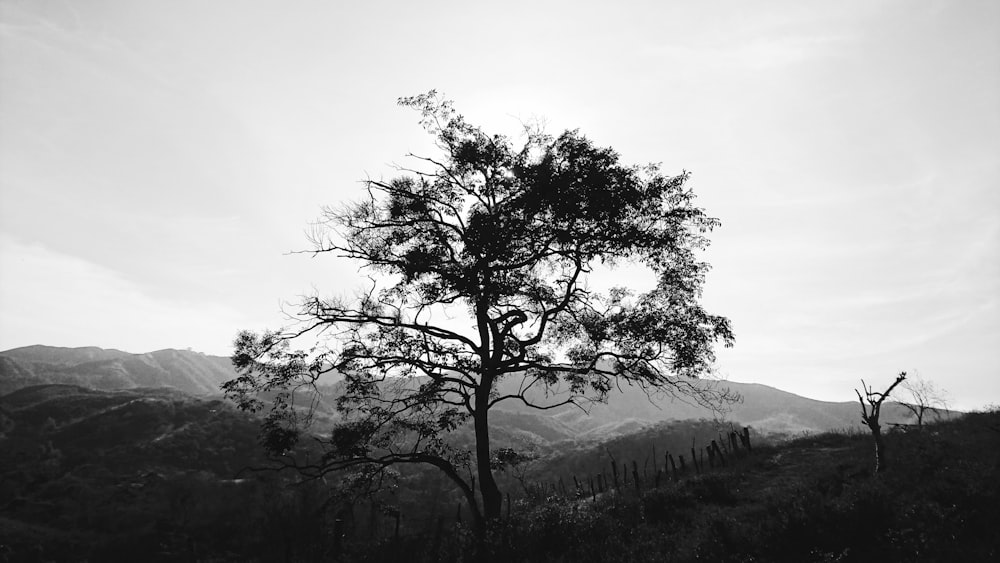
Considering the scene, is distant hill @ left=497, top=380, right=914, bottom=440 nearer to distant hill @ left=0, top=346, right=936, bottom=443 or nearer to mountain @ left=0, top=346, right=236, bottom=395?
distant hill @ left=0, top=346, right=936, bottom=443

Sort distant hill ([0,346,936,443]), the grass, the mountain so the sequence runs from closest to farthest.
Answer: the grass < distant hill ([0,346,936,443]) < the mountain

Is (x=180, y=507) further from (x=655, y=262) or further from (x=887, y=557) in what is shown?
(x=887, y=557)

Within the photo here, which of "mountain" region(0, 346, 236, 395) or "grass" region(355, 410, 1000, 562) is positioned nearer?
"grass" region(355, 410, 1000, 562)

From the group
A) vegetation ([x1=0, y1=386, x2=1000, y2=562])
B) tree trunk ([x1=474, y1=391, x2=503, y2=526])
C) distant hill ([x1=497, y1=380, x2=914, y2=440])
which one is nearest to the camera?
vegetation ([x1=0, y1=386, x2=1000, y2=562])

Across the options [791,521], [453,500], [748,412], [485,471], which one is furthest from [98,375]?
[748,412]

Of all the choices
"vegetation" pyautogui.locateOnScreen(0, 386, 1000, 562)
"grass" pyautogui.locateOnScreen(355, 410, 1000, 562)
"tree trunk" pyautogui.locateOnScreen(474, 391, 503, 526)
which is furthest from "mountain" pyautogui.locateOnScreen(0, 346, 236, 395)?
"grass" pyautogui.locateOnScreen(355, 410, 1000, 562)

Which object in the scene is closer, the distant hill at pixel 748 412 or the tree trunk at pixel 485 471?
the tree trunk at pixel 485 471

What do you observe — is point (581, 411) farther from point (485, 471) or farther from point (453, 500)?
point (485, 471)

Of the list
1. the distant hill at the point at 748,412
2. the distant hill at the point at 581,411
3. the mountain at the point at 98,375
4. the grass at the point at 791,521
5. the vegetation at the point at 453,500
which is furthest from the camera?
the distant hill at the point at 748,412

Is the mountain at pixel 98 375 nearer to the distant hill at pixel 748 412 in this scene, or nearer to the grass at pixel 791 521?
the distant hill at pixel 748 412

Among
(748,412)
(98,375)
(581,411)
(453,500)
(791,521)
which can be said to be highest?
(98,375)

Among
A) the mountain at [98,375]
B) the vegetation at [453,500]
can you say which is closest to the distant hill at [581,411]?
the mountain at [98,375]

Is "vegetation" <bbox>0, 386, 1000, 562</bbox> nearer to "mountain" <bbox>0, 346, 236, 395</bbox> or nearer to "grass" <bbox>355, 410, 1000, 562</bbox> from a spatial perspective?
"grass" <bbox>355, 410, 1000, 562</bbox>

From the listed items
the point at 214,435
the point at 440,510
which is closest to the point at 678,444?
the point at 440,510
